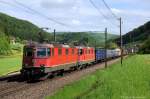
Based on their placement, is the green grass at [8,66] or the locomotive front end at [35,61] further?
the green grass at [8,66]

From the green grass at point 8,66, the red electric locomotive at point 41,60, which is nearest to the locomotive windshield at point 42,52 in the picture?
the red electric locomotive at point 41,60

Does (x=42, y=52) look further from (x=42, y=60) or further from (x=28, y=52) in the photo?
(x=28, y=52)

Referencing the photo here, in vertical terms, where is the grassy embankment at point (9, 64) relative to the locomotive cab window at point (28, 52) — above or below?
below

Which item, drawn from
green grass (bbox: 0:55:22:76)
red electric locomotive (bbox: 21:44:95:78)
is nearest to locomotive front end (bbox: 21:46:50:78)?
red electric locomotive (bbox: 21:44:95:78)

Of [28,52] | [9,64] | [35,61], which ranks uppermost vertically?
[28,52]

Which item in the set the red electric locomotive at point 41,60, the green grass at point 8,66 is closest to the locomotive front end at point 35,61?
the red electric locomotive at point 41,60

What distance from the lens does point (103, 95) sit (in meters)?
20.2

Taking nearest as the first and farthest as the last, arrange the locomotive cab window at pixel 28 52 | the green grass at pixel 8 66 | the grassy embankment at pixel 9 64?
the locomotive cab window at pixel 28 52 < the green grass at pixel 8 66 < the grassy embankment at pixel 9 64

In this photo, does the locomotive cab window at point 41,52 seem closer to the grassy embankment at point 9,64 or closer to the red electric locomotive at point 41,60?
the red electric locomotive at point 41,60

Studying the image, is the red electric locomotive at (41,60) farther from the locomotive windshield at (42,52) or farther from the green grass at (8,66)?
the green grass at (8,66)

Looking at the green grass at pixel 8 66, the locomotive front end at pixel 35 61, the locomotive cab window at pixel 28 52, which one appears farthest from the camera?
the green grass at pixel 8 66

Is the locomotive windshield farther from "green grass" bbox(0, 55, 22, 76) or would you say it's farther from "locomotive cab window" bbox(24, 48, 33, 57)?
"green grass" bbox(0, 55, 22, 76)

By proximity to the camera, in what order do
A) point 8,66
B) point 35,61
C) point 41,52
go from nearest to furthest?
point 35,61 → point 41,52 → point 8,66

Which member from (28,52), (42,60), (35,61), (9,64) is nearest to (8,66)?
(9,64)
